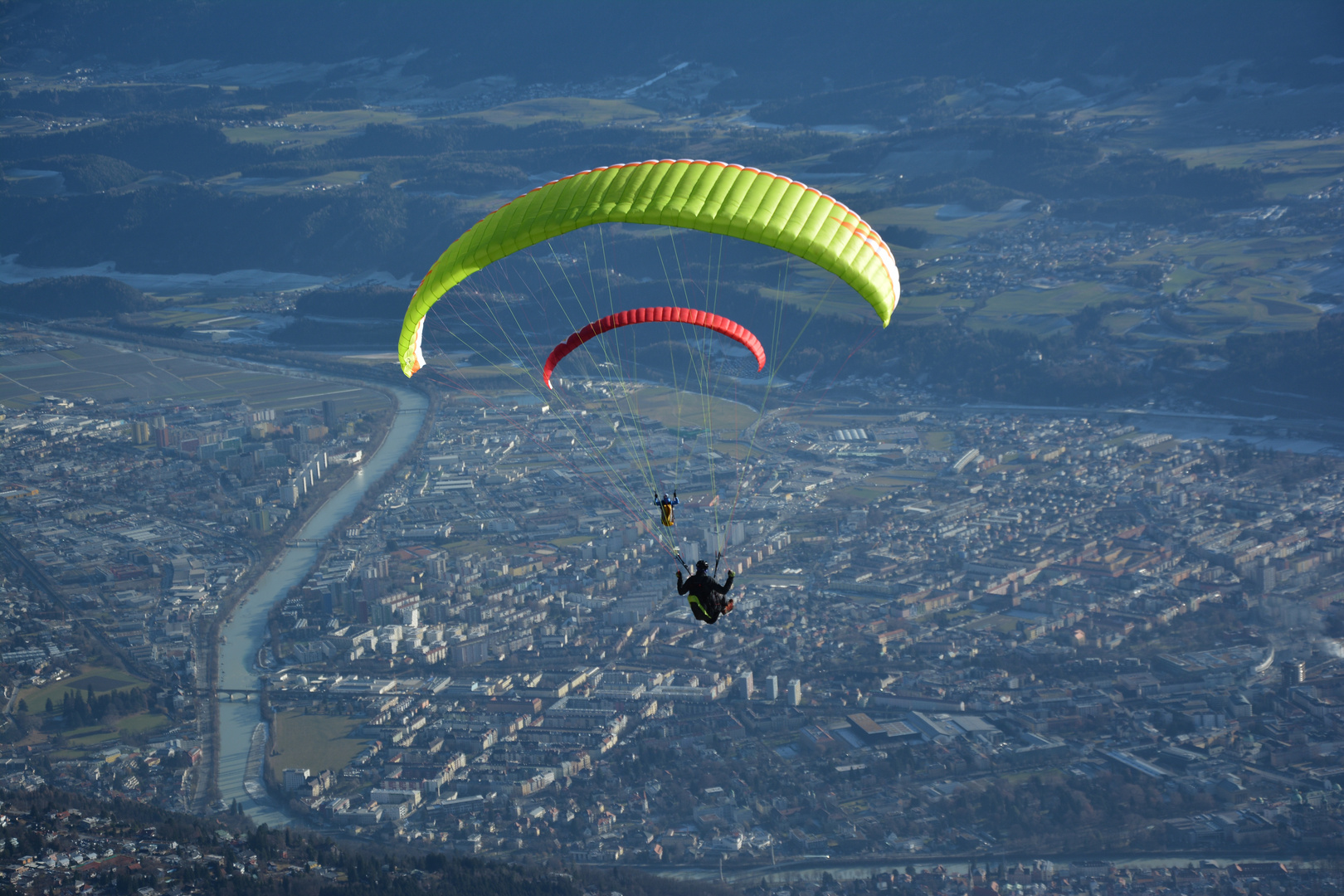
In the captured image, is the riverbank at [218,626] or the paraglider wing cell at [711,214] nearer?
the paraglider wing cell at [711,214]

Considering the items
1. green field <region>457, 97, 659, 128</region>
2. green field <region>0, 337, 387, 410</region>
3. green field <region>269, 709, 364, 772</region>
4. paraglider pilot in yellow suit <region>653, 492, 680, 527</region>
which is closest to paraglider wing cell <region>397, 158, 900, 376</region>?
paraglider pilot in yellow suit <region>653, 492, 680, 527</region>

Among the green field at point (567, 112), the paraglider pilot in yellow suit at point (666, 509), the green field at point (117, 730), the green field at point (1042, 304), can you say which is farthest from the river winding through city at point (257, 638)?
the green field at point (567, 112)

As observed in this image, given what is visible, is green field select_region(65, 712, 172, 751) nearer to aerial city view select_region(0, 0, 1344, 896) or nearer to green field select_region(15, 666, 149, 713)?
aerial city view select_region(0, 0, 1344, 896)

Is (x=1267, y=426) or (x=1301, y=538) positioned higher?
(x=1267, y=426)

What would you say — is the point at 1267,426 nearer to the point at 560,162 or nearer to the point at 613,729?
the point at 613,729

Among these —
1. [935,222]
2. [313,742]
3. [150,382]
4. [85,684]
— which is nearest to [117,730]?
[85,684]

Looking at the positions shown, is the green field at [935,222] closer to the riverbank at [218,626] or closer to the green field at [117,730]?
the riverbank at [218,626]

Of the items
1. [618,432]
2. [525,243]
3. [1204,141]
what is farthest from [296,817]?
[1204,141]
